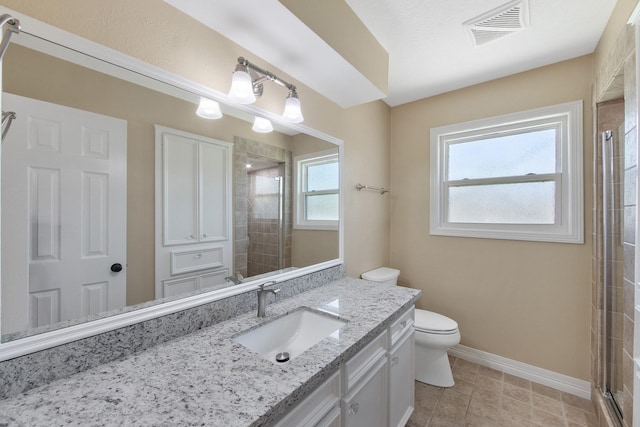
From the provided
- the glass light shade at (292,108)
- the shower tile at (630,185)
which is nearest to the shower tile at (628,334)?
the shower tile at (630,185)

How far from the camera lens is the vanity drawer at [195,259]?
1.12m

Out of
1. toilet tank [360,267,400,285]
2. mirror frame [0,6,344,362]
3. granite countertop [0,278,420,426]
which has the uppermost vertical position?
mirror frame [0,6,344,362]

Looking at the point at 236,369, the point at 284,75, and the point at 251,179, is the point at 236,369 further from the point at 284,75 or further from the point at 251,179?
the point at 284,75

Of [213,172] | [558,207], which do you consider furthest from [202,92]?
[558,207]

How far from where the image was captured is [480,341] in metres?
2.22

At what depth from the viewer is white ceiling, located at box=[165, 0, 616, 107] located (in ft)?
3.63

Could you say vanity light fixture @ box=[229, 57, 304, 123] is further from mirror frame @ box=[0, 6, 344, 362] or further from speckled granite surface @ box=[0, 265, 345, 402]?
speckled granite surface @ box=[0, 265, 345, 402]

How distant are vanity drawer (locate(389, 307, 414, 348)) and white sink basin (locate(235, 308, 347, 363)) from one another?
12.9 inches

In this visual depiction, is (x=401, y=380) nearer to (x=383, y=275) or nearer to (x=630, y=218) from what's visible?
(x=383, y=275)

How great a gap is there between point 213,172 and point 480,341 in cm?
252

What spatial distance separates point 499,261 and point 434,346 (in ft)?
2.99

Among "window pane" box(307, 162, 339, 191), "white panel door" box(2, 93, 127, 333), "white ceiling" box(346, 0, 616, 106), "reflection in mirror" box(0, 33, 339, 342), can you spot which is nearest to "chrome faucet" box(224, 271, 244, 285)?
"reflection in mirror" box(0, 33, 339, 342)

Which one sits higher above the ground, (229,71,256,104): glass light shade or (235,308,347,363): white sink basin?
(229,71,256,104): glass light shade

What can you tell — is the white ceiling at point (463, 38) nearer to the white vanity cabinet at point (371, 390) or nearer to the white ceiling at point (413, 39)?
the white ceiling at point (413, 39)
